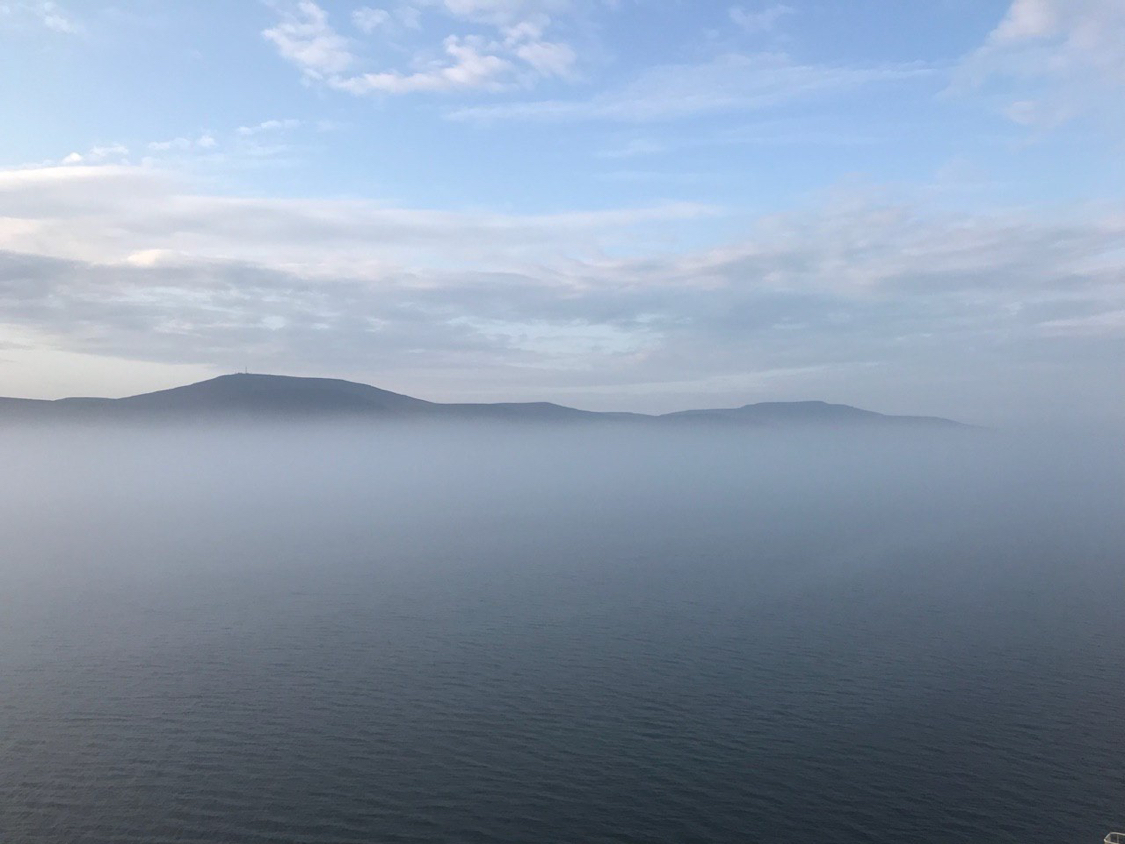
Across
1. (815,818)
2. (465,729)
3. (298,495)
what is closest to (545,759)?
(465,729)

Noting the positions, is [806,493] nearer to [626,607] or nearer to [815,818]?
[626,607]

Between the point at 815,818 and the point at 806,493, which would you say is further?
the point at 806,493

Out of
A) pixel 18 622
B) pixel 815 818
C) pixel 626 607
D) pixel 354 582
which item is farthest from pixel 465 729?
pixel 18 622

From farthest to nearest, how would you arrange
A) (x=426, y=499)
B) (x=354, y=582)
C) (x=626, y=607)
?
(x=426, y=499), (x=354, y=582), (x=626, y=607)

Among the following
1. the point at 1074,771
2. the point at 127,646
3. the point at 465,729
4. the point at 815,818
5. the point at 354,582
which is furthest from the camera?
the point at 354,582

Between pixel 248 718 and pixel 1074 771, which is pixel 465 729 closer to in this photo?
pixel 248 718

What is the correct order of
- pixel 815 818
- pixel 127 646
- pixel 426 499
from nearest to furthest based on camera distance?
pixel 815 818
pixel 127 646
pixel 426 499
